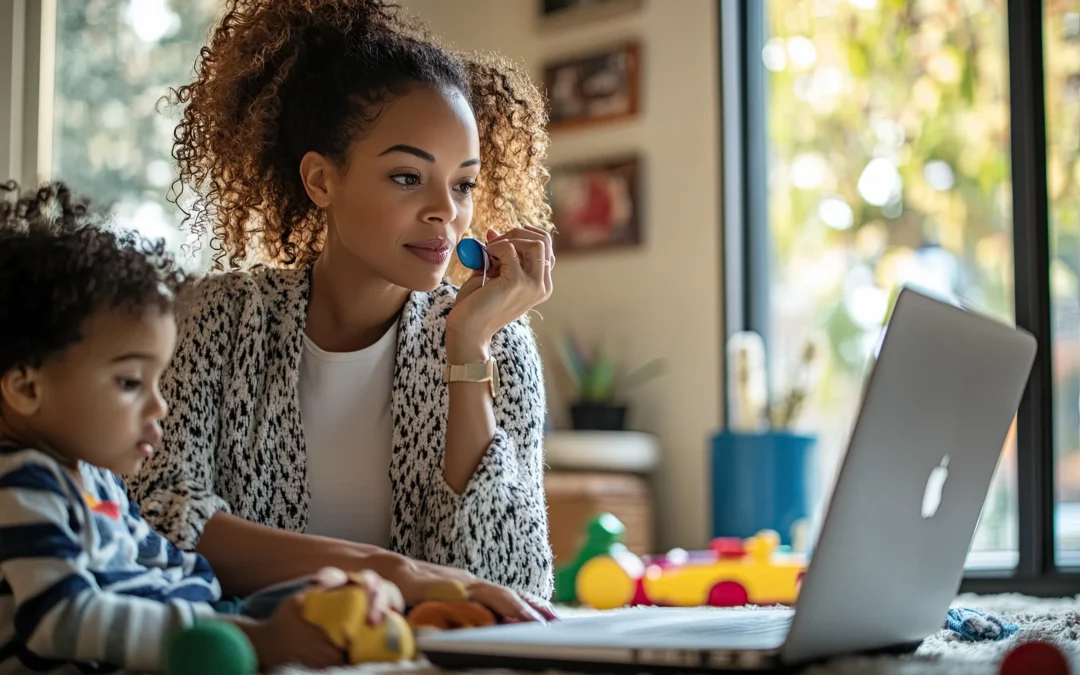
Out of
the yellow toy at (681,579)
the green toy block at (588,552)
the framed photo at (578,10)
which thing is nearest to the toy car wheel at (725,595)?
the yellow toy at (681,579)

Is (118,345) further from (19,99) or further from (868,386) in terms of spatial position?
(19,99)

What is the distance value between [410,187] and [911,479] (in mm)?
777

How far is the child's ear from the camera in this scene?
3.14ft

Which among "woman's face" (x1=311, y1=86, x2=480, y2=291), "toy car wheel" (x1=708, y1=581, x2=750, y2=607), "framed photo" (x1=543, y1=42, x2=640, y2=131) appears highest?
"framed photo" (x1=543, y1=42, x2=640, y2=131)

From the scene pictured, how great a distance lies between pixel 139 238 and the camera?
1107 millimetres

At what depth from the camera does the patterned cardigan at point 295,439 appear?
137 cm

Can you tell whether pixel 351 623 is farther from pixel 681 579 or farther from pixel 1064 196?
pixel 1064 196

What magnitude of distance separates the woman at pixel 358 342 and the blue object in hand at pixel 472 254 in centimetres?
2

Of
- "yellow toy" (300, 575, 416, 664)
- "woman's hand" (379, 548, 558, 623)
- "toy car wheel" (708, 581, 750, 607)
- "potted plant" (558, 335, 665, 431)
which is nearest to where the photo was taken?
"yellow toy" (300, 575, 416, 664)

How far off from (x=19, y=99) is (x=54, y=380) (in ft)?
7.48

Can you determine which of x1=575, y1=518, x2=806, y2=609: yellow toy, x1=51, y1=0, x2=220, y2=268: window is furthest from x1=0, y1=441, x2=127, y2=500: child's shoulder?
x1=51, y1=0, x2=220, y2=268: window

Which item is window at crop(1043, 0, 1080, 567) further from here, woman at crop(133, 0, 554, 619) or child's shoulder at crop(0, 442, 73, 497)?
child's shoulder at crop(0, 442, 73, 497)

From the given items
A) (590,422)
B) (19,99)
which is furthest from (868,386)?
(590,422)

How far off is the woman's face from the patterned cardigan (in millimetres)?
103
